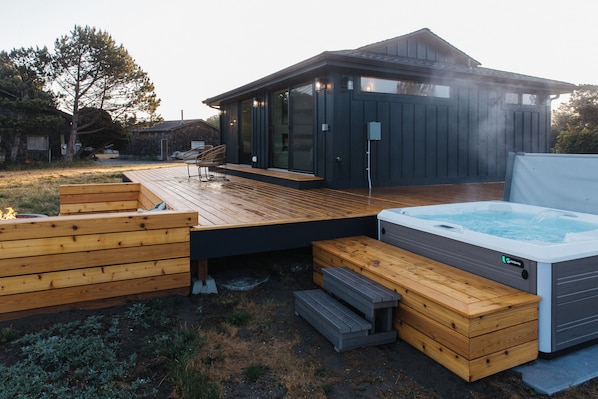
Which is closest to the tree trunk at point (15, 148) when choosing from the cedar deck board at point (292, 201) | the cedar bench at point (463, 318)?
the cedar deck board at point (292, 201)

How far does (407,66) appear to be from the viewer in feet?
21.1

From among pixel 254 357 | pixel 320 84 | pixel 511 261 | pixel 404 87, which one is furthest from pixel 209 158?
pixel 511 261

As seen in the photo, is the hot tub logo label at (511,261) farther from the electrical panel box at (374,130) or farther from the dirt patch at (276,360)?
the electrical panel box at (374,130)

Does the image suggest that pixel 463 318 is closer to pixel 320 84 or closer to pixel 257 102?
pixel 320 84

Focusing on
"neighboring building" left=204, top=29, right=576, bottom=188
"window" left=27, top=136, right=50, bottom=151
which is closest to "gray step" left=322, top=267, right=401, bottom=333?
"neighboring building" left=204, top=29, right=576, bottom=188

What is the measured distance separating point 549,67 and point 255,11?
25.3 feet

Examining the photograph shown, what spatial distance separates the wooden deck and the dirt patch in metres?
0.50

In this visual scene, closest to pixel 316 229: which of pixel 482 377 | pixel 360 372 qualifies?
pixel 360 372

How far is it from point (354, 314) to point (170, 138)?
82.6 feet

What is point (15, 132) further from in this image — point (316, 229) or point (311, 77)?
point (316, 229)

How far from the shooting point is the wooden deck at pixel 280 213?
3.42m

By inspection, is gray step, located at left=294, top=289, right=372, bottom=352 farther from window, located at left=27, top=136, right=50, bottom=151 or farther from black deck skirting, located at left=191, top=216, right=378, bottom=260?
window, located at left=27, top=136, right=50, bottom=151

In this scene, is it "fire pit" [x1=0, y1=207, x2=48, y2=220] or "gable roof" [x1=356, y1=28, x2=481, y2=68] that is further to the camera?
"gable roof" [x1=356, y1=28, x2=481, y2=68]

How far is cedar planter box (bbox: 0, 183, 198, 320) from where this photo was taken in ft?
8.86
